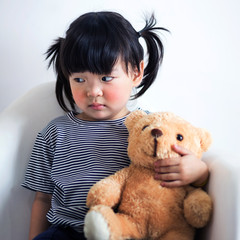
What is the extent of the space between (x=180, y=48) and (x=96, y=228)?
0.75 meters

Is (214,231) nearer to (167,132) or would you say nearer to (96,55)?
(167,132)

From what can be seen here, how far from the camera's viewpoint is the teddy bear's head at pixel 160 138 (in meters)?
0.67

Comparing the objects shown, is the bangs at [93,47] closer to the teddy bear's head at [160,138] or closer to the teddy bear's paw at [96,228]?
the teddy bear's head at [160,138]

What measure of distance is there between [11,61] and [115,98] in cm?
52

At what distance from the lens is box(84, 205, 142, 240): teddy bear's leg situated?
23.1 inches

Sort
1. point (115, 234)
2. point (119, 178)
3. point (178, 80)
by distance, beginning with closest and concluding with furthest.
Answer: point (115, 234)
point (119, 178)
point (178, 80)

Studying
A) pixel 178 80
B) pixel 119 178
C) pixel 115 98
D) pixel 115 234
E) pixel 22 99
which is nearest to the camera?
pixel 115 234

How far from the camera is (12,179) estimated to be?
2.91 feet

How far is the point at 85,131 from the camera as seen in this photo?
0.88m

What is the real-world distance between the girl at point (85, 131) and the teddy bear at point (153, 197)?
7cm

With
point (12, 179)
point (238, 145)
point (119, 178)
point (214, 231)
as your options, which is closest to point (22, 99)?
point (12, 179)

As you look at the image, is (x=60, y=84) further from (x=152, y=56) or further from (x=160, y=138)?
(x=160, y=138)

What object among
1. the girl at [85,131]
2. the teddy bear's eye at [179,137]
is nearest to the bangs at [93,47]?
the girl at [85,131]

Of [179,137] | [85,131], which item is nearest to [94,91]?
[85,131]
